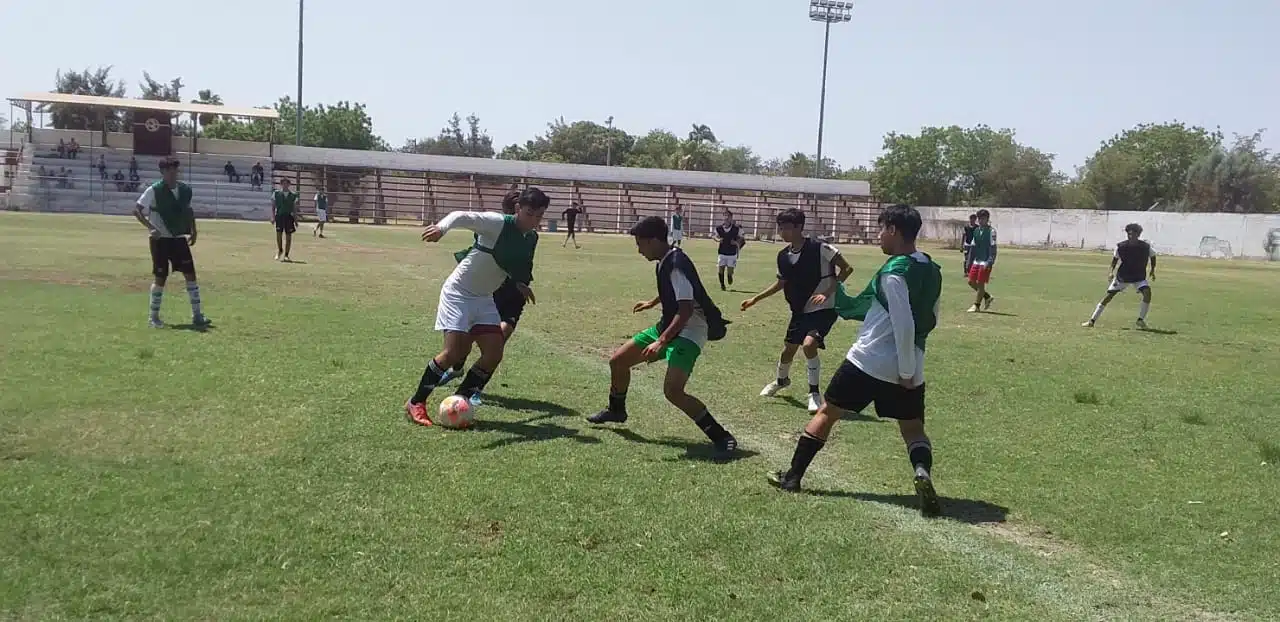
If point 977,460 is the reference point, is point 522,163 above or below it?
above

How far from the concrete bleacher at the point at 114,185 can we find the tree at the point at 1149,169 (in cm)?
7115

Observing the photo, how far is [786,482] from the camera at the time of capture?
6.27 metres

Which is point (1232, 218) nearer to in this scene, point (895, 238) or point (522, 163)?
point (522, 163)

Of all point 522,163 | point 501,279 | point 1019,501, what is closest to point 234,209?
point 522,163

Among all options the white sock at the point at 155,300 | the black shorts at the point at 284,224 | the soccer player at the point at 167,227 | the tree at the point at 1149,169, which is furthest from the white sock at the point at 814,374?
the tree at the point at 1149,169

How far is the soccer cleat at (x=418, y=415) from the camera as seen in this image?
7.66 meters

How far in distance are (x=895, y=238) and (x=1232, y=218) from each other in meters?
58.1

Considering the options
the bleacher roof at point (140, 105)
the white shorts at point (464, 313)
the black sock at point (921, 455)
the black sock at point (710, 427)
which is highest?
the bleacher roof at point (140, 105)

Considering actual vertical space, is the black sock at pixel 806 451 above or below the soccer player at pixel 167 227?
below

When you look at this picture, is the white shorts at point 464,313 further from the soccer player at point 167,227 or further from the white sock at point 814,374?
the soccer player at point 167,227

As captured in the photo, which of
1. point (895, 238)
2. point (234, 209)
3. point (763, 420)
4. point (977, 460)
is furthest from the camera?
point (234, 209)

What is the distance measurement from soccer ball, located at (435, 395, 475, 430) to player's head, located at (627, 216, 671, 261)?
1845 millimetres

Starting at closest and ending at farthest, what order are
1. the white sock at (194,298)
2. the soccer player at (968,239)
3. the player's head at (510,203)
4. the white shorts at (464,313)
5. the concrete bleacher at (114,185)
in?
1. the white shorts at (464,313)
2. the player's head at (510,203)
3. the white sock at (194,298)
4. the soccer player at (968,239)
5. the concrete bleacher at (114,185)

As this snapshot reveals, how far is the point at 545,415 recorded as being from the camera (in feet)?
27.2
